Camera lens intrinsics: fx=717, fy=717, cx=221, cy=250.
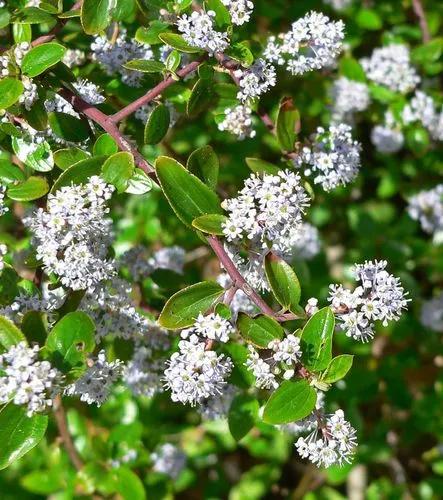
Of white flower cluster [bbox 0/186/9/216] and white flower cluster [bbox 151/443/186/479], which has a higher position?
white flower cluster [bbox 0/186/9/216]

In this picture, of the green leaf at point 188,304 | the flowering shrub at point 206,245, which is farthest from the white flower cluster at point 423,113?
the green leaf at point 188,304

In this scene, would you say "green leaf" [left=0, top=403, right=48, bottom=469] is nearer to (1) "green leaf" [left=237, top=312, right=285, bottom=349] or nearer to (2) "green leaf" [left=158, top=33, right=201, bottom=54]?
(1) "green leaf" [left=237, top=312, right=285, bottom=349]

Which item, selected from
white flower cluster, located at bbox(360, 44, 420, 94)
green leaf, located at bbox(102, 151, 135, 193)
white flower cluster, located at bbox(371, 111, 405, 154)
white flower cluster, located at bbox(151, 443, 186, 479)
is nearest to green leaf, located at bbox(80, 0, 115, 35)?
green leaf, located at bbox(102, 151, 135, 193)

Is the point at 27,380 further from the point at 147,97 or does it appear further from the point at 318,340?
the point at 147,97

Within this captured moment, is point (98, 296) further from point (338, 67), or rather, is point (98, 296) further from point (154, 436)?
point (338, 67)

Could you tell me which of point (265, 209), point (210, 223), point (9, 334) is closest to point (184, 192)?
point (210, 223)

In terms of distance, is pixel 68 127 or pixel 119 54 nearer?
pixel 68 127
